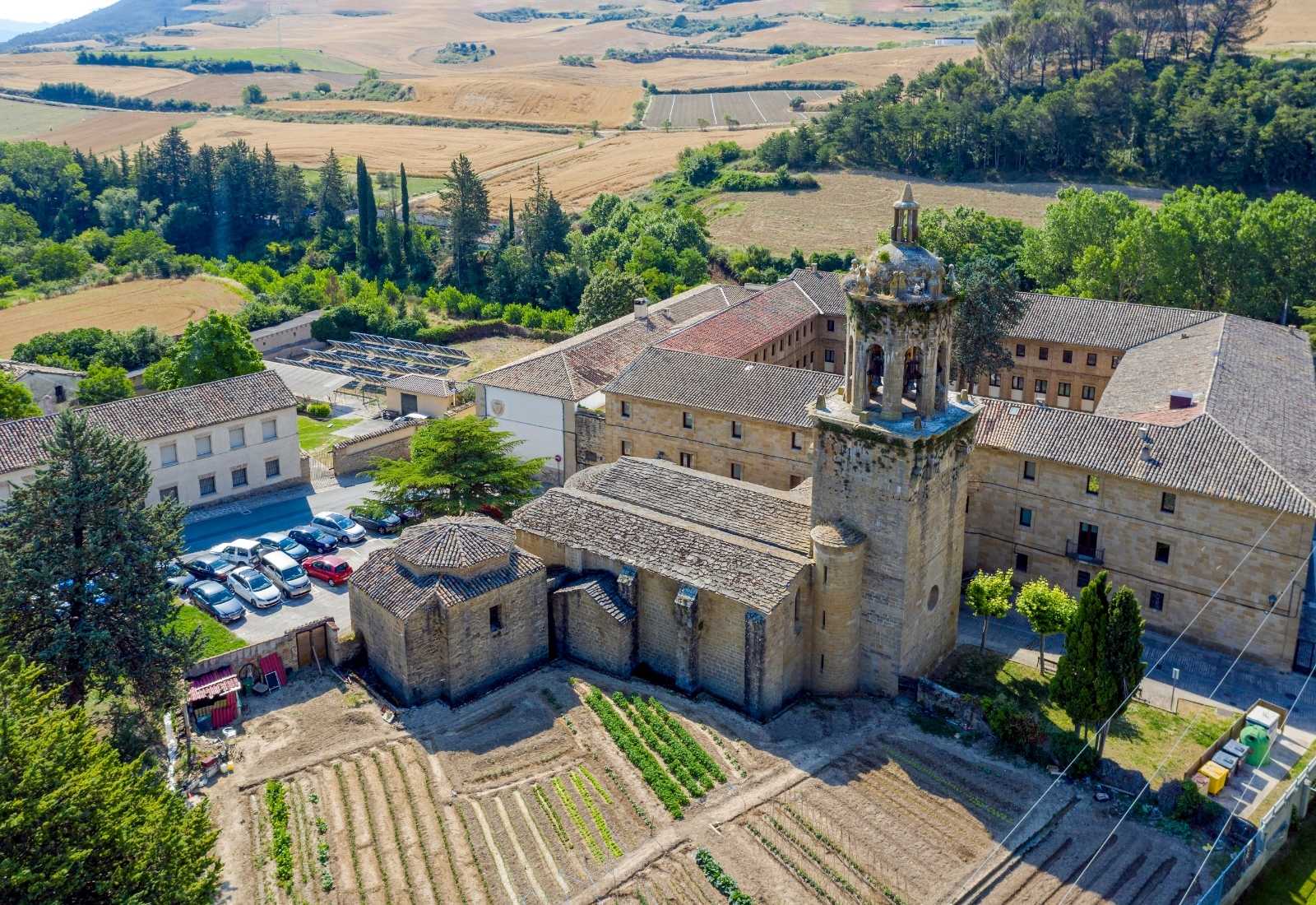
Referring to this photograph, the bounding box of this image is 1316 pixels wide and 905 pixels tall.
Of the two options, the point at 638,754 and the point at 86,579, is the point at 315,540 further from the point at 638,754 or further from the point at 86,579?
the point at 638,754

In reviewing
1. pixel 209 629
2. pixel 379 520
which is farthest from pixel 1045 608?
pixel 209 629

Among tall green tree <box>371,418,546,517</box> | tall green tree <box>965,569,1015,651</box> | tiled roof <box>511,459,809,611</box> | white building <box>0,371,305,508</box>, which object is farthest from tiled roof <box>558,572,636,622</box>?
white building <box>0,371,305,508</box>

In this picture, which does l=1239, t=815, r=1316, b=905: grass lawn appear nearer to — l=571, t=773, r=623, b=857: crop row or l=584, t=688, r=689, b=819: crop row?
l=584, t=688, r=689, b=819: crop row

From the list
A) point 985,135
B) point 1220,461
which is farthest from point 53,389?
point 985,135

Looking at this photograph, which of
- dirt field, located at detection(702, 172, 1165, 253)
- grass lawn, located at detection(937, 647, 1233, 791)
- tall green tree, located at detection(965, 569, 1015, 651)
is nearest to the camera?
grass lawn, located at detection(937, 647, 1233, 791)

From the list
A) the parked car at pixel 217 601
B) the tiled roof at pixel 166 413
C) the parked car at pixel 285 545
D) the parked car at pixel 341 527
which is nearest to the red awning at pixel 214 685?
the parked car at pixel 217 601

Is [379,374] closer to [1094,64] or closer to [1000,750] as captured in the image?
[1000,750]
